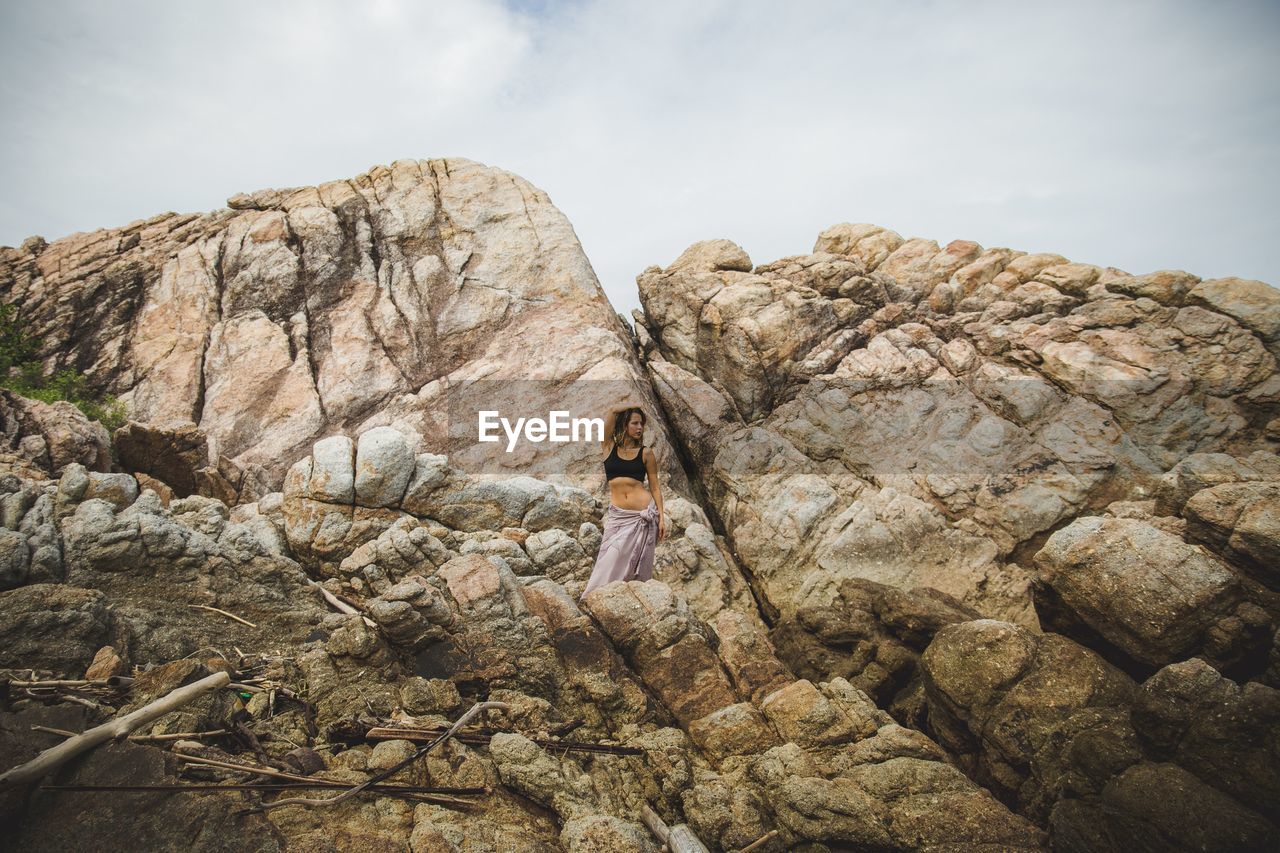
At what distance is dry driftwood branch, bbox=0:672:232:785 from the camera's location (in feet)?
16.5

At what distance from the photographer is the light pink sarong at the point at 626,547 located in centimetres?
1234

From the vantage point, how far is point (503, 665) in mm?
9320

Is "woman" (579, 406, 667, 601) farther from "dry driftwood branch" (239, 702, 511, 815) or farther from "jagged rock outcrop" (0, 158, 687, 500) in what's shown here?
"jagged rock outcrop" (0, 158, 687, 500)

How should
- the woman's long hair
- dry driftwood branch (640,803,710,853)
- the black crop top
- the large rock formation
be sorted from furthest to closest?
the black crop top
the woman's long hair
the large rock formation
dry driftwood branch (640,803,710,853)

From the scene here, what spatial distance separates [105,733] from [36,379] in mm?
32838

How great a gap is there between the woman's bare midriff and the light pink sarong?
10 centimetres

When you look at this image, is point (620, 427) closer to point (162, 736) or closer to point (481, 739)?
point (481, 739)

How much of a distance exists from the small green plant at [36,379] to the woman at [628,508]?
25.8 m

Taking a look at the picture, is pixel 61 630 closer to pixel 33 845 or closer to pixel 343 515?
pixel 33 845

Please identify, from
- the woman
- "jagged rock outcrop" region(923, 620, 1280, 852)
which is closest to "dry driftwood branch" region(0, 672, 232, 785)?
the woman

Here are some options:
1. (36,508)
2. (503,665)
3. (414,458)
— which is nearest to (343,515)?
(414,458)

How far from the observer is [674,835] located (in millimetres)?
6590

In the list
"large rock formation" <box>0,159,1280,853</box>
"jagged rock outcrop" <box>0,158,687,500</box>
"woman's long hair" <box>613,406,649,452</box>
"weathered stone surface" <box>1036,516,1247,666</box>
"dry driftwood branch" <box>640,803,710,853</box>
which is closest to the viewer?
"dry driftwood branch" <box>640,803,710,853</box>

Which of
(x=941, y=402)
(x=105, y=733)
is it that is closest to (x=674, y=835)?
(x=105, y=733)
